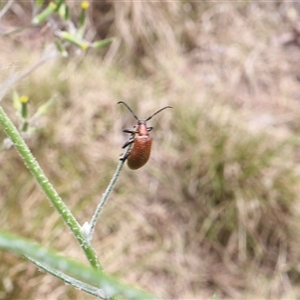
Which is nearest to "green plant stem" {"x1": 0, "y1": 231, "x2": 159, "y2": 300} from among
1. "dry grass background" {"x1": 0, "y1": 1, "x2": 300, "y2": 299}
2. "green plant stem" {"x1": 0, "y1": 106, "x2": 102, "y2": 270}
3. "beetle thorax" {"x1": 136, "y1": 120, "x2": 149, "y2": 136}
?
"green plant stem" {"x1": 0, "y1": 106, "x2": 102, "y2": 270}

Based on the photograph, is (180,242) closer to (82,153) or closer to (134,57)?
(82,153)

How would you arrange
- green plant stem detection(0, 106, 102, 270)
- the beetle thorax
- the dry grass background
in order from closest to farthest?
green plant stem detection(0, 106, 102, 270), the beetle thorax, the dry grass background

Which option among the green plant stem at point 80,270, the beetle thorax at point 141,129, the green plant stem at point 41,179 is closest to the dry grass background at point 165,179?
the beetle thorax at point 141,129

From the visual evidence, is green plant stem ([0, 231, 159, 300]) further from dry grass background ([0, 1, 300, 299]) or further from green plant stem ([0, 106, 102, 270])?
dry grass background ([0, 1, 300, 299])

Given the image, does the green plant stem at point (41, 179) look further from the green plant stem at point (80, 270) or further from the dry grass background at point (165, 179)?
the dry grass background at point (165, 179)

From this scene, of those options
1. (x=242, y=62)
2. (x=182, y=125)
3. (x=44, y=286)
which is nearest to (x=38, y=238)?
(x=44, y=286)

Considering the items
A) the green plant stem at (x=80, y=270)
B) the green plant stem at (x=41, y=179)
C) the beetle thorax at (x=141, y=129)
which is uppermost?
the beetle thorax at (x=141, y=129)
